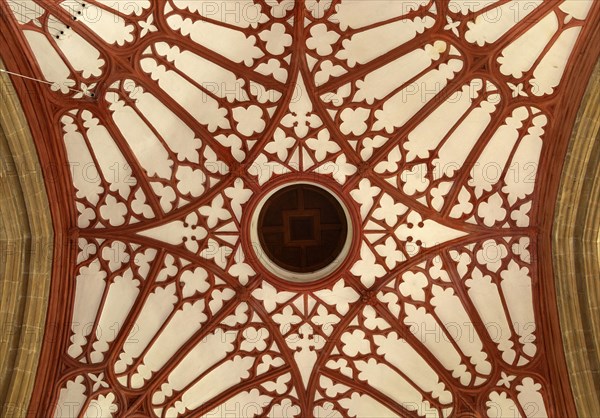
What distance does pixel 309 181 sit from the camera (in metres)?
14.6

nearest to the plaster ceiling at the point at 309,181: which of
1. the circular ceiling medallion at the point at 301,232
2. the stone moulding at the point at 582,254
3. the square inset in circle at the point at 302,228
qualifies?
the circular ceiling medallion at the point at 301,232

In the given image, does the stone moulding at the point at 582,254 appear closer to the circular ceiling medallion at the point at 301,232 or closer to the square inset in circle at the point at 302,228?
the circular ceiling medallion at the point at 301,232

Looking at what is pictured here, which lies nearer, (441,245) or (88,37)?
(88,37)

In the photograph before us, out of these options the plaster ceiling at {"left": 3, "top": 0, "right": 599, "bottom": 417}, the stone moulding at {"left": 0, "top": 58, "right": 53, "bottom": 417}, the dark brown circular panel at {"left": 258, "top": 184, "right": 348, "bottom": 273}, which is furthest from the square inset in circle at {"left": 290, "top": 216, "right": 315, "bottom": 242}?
the stone moulding at {"left": 0, "top": 58, "right": 53, "bottom": 417}

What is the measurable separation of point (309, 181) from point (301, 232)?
92 cm

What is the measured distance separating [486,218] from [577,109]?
7.28 ft

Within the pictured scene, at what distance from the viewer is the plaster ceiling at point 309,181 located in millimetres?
13695

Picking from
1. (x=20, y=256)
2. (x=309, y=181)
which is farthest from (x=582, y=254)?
(x=20, y=256)

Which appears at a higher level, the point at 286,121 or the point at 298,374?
the point at 286,121

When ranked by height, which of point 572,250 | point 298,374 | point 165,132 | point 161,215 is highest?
point 165,132

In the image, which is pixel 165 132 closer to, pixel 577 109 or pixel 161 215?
pixel 161 215

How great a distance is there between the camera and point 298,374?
48.4ft

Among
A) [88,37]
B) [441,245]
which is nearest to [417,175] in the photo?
[441,245]

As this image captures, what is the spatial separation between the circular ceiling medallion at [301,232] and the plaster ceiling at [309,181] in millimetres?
252
